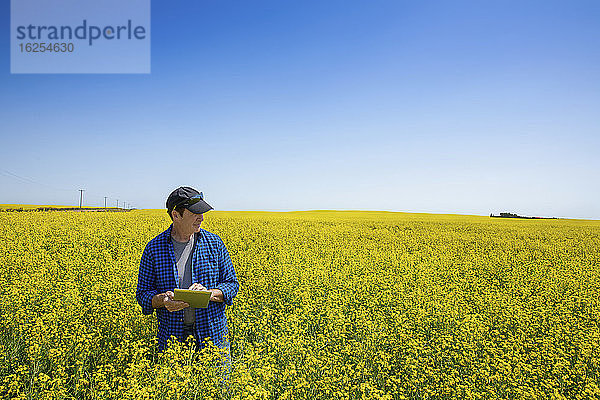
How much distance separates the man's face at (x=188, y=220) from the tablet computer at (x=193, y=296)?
0.57 metres

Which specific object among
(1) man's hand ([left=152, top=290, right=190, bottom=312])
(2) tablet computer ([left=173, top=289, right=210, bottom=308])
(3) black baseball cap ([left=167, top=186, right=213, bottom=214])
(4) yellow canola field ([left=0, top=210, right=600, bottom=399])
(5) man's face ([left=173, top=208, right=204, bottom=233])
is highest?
(3) black baseball cap ([left=167, top=186, right=213, bottom=214])

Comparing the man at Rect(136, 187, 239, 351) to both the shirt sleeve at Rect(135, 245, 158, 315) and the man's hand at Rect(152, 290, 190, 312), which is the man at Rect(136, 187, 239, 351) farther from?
the man's hand at Rect(152, 290, 190, 312)

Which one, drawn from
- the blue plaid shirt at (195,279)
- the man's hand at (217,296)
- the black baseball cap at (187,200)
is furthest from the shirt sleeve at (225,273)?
the black baseball cap at (187,200)

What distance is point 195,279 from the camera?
11.0 ft

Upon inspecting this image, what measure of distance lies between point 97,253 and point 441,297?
26.6 feet

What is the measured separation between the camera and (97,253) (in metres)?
9.87

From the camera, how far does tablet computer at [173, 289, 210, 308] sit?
2.87m

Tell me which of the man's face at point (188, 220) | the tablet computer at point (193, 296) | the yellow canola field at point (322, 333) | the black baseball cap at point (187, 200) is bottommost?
the yellow canola field at point (322, 333)

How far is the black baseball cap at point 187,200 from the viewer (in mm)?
3100

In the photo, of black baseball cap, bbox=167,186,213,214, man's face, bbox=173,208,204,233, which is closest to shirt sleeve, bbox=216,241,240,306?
man's face, bbox=173,208,204,233

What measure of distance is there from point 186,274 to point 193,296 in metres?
0.54

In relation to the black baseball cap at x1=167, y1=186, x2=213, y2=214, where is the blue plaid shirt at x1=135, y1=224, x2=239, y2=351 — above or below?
below

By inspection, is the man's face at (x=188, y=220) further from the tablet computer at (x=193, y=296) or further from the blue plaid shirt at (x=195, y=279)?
the tablet computer at (x=193, y=296)

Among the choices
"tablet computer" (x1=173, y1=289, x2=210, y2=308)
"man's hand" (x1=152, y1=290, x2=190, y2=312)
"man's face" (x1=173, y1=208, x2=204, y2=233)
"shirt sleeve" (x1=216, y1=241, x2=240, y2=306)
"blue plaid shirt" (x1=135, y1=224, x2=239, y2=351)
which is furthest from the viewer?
"shirt sleeve" (x1=216, y1=241, x2=240, y2=306)
